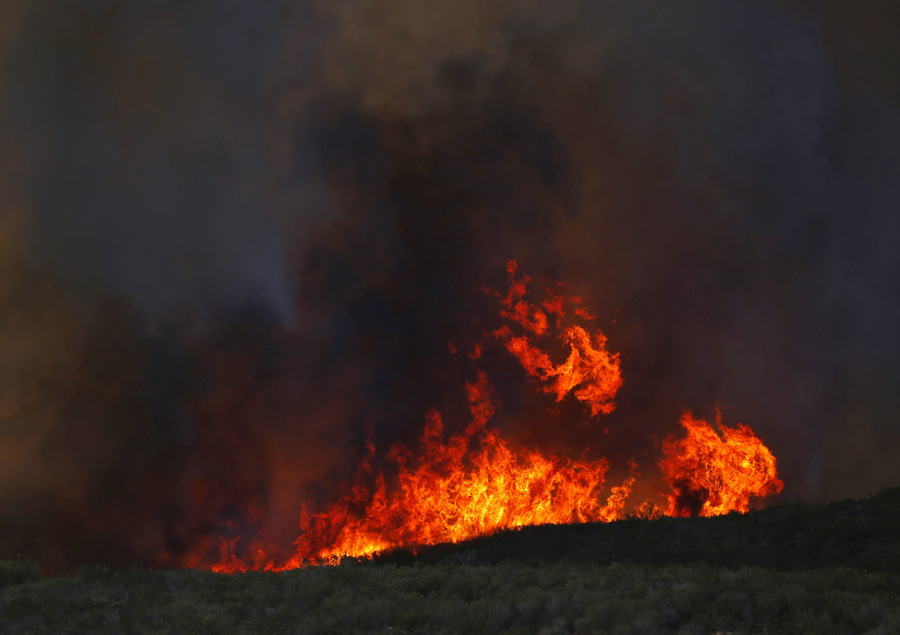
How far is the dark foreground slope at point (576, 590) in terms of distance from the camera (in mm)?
12336

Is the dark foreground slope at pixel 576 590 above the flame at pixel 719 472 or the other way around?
the other way around

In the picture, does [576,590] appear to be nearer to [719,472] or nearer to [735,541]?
[735,541]

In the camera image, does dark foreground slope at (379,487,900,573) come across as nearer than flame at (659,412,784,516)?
Yes

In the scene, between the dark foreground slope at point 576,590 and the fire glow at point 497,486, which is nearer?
the dark foreground slope at point 576,590

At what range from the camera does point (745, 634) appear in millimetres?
11164

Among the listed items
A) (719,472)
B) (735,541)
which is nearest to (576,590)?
(735,541)

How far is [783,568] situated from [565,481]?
2138 cm

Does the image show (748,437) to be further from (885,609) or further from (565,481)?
(885,609)

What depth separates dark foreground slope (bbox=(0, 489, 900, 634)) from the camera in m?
12.3

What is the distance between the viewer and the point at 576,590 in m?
15.5

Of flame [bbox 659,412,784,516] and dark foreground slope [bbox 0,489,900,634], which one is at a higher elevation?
flame [bbox 659,412,784,516]

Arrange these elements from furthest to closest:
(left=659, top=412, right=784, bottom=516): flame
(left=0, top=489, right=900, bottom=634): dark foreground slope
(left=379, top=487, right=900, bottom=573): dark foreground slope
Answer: (left=659, top=412, right=784, bottom=516): flame < (left=379, top=487, right=900, bottom=573): dark foreground slope < (left=0, top=489, right=900, bottom=634): dark foreground slope

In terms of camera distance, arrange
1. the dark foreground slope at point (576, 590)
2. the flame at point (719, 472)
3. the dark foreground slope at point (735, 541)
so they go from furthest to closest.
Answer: the flame at point (719, 472), the dark foreground slope at point (735, 541), the dark foreground slope at point (576, 590)

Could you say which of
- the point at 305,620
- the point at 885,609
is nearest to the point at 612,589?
the point at 885,609
